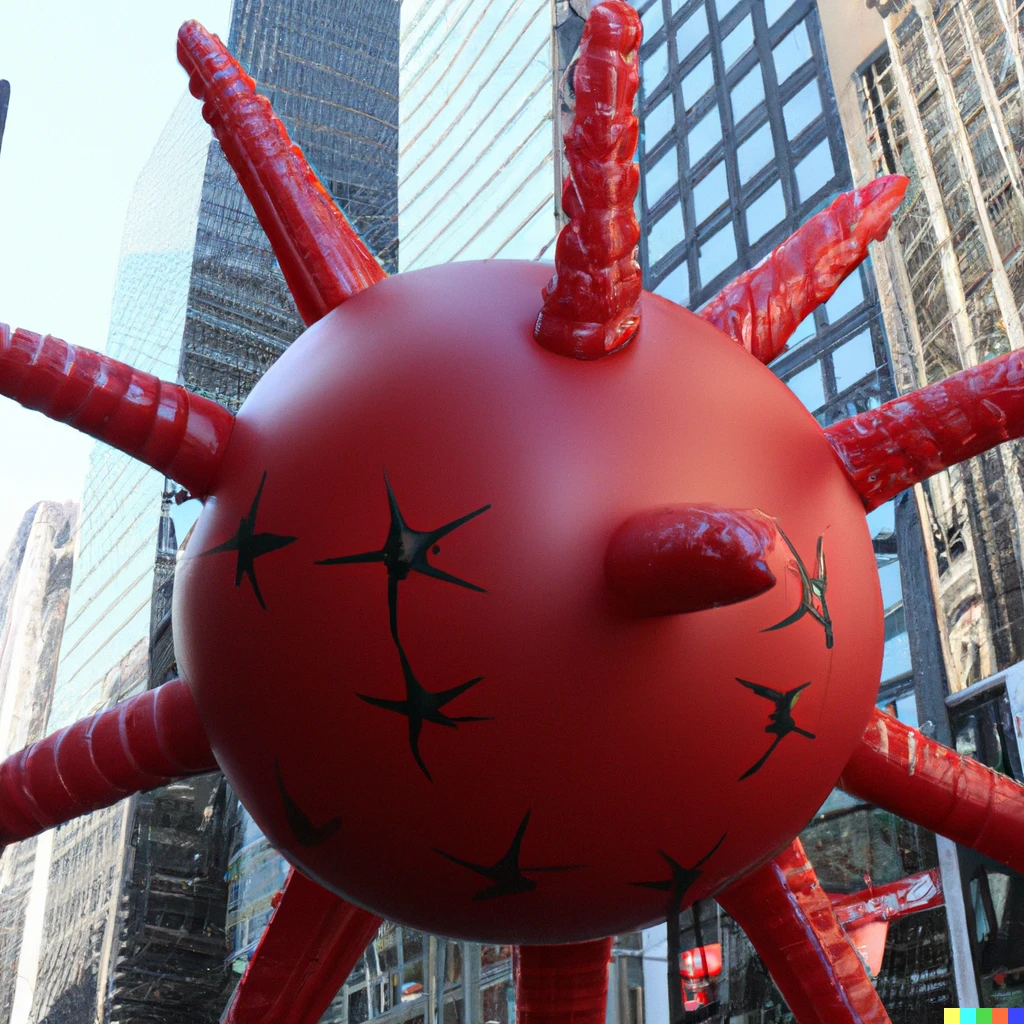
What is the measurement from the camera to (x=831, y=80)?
983cm

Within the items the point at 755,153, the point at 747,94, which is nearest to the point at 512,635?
the point at 755,153

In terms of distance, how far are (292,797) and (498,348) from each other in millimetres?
975

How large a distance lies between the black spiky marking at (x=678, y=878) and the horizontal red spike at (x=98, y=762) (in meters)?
1.12

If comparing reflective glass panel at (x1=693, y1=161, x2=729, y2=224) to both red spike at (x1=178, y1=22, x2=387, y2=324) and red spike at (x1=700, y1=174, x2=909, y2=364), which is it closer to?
red spike at (x1=700, y1=174, x2=909, y2=364)

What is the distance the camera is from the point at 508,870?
7.44 ft

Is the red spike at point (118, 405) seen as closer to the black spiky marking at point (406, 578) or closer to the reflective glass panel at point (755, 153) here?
the black spiky marking at point (406, 578)

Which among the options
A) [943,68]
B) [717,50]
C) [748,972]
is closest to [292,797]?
[748,972]

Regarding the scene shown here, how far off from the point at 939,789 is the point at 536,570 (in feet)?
4.56

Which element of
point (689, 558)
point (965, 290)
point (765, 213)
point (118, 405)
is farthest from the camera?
point (765, 213)

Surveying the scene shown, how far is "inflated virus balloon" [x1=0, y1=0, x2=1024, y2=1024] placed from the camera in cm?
213

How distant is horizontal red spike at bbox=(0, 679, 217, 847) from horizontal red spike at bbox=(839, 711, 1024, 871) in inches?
62.4

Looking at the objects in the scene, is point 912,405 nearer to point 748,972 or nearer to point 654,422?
point 654,422

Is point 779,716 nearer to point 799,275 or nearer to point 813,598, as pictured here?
point 813,598

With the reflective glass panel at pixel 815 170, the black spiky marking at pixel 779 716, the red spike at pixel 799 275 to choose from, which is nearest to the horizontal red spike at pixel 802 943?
the black spiky marking at pixel 779 716
